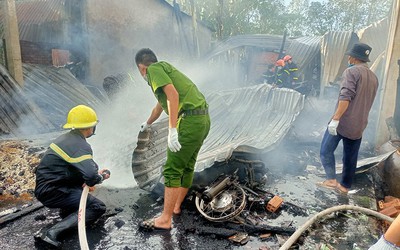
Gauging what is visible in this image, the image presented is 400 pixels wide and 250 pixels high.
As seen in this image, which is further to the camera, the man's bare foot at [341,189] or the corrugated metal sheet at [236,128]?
the man's bare foot at [341,189]

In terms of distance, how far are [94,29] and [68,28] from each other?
3.79 feet

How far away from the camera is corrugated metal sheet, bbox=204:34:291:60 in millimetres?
16266

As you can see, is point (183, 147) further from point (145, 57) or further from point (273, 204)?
point (273, 204)

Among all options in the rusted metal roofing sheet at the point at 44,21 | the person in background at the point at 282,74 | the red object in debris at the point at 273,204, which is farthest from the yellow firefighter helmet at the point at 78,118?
the person in background at the point at 282,74

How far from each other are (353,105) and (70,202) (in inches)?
160

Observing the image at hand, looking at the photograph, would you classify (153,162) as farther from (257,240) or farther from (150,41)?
(150,41)

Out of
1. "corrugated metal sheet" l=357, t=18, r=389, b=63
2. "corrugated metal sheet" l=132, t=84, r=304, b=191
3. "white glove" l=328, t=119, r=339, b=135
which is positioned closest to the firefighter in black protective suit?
"corrugated metal sheet" l=132, t=84, r=304, b=191

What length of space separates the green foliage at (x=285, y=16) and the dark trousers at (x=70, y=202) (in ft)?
70.6

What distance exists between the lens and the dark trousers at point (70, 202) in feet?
10.4

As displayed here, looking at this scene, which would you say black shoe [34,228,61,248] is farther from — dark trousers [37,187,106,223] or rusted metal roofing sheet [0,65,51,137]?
rusted metal roofing sheet [0,65,51,137]

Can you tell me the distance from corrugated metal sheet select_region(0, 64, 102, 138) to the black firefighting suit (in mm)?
4377

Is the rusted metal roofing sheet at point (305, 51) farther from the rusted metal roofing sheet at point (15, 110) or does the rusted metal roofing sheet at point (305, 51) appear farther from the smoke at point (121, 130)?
the rusted metal roofing sheet at point (15, 110)

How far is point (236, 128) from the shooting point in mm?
6715

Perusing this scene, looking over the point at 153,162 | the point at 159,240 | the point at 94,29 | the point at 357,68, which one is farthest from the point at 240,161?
the point at 94,29
